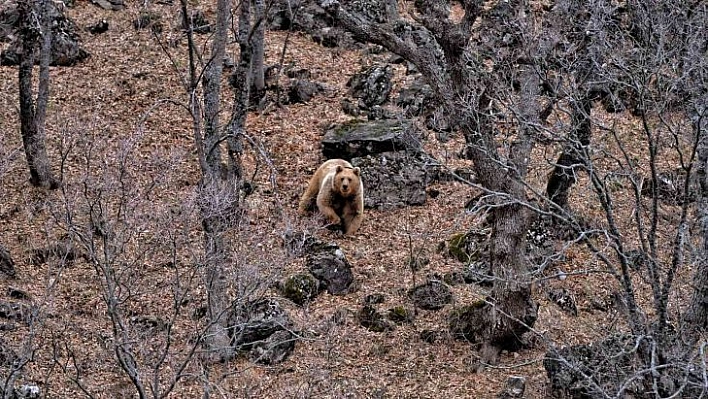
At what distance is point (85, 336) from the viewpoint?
39.3ft

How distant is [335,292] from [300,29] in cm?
1022

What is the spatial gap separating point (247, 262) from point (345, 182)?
3159mm

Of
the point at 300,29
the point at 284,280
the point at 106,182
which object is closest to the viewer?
the point at 106,182

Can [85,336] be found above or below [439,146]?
below

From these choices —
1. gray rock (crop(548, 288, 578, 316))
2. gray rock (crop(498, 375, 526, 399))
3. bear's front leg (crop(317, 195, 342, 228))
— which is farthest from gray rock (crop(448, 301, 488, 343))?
bear's front leg (crop(317, 195, 342, 228))

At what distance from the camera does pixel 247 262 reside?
11.2 meters

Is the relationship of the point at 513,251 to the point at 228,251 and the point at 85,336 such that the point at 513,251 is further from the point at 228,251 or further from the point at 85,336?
the point at 85,336

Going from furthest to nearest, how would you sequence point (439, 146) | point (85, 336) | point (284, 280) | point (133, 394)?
point (439, 146), point (284, 280), point (85, 336), point (133, 394)

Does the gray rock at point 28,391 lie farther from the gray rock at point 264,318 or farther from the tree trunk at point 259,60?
the tree trunk at point 259,60

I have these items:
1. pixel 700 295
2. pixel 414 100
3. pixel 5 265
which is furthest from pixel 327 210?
pixel 700 295

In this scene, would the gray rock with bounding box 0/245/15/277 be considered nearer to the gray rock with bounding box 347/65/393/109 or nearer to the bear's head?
the bear's head

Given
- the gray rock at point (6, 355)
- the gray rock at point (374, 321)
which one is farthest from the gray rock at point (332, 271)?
the gray rock at point (6, 355)

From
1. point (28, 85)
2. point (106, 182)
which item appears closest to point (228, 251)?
point (106, 182)

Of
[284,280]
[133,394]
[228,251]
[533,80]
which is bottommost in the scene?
[133,394]
